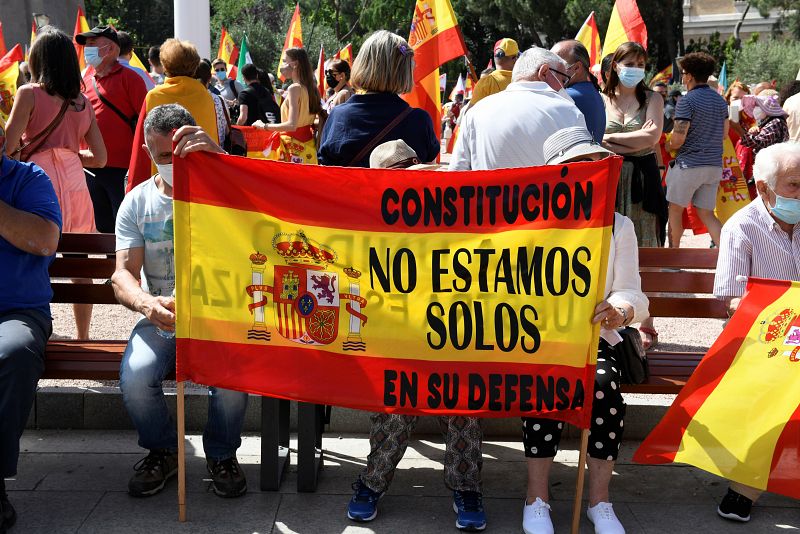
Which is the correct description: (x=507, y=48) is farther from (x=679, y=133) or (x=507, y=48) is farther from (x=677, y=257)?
(x=677, y=257)

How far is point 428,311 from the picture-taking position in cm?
370

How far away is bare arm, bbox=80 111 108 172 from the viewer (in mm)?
6156

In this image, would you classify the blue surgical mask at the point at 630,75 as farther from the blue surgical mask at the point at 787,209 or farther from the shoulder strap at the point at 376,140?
the blue surgical mask at the point at 787,209

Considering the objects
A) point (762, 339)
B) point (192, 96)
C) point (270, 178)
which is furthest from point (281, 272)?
point (192, 96)

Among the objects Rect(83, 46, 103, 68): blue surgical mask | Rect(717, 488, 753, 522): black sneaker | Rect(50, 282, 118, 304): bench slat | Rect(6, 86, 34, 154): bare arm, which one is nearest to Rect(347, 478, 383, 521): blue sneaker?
Rect(717, 488, 753, 522): black sneaker

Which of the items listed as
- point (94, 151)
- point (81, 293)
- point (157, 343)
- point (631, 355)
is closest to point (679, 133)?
point (631, 355)

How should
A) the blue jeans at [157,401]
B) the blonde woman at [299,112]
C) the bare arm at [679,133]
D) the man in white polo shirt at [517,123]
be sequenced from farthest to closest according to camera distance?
the blonde woman at [299,112], the bare arm at [679,133], the man in white polo shirt at [517,123], the blue jeans at [157,401]

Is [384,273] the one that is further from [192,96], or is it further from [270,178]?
[192,96]

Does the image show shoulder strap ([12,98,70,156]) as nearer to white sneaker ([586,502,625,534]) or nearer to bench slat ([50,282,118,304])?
bench slat ([50,282,118,304])


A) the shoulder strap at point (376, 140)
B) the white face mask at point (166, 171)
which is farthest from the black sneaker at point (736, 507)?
the white face mask at point (166, 171)

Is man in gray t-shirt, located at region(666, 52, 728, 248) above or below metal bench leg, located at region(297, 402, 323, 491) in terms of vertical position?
above

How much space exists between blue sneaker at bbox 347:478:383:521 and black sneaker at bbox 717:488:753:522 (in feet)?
4.77

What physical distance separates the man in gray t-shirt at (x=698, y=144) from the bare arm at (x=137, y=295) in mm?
4994

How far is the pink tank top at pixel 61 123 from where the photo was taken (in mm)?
5770
